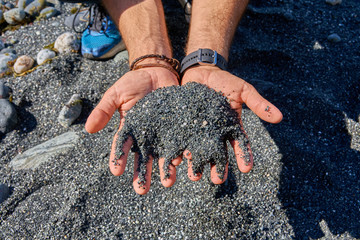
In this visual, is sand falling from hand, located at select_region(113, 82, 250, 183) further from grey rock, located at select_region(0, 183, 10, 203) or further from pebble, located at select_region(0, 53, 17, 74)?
pebble, located at select_region(0, 53, 17, 74)

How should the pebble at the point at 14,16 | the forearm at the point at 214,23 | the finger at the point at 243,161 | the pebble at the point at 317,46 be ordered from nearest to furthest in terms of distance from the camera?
the finger at the point at 243,161 < the forearm at the point at 214,23 < the pebble at the point at 317,46 < the pebble at the point at 14,16

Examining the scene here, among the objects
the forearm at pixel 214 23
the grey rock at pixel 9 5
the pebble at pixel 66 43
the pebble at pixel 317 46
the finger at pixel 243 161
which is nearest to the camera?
the finger at pixel 243 161

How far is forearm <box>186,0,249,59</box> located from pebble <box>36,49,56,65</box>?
1.60m

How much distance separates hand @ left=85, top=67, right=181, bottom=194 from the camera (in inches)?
69.9

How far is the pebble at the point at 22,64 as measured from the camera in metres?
3.05

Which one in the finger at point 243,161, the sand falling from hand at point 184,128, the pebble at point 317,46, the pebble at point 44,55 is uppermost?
the sand falling from hand at point 184,128

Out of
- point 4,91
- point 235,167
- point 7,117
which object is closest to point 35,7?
point 4,91

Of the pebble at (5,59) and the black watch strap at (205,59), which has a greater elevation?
the black watch strap at (205,59)

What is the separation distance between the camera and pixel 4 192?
2297mm

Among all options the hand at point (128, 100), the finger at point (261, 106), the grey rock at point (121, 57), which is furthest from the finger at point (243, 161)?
the grey rock at point (121, 57)

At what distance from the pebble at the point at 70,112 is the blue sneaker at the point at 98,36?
658 millimetres

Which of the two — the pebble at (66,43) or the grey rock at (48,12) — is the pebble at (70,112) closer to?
the pebble at (66,43)

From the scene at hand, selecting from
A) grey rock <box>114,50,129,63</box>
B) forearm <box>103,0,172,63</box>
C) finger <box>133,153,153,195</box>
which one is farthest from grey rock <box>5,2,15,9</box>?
finger <box>133,153,153,195</box>

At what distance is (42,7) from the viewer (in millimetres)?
3719
